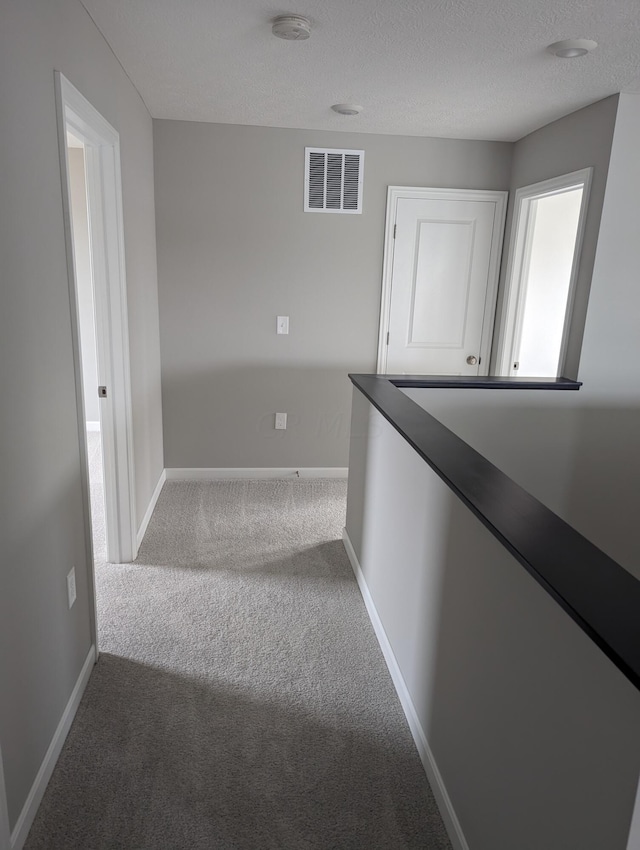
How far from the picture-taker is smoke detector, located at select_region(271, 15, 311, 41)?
221 centimetres

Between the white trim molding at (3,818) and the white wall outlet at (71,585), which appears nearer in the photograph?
the white trim molding at (3,818)

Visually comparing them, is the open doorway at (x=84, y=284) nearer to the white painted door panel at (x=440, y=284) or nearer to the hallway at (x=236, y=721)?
the hallway at (x=236, y=721)

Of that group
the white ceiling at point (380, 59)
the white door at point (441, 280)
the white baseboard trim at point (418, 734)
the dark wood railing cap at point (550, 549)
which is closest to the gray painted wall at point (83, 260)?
the white ceiling at point (380, 59)

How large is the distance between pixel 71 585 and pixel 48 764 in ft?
1.78

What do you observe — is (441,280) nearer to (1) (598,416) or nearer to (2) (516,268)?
(2) (516,268)

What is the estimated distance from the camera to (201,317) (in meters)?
4.23

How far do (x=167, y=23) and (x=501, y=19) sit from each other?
1267mm

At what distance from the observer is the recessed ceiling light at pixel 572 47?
7.70 ft

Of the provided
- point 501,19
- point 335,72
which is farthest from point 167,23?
point 501,19

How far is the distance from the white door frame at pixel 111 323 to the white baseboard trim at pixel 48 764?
34 cm

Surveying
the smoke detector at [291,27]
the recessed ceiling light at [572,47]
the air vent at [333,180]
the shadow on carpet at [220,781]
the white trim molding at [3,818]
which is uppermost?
the recessed ceiling light at [572,47]

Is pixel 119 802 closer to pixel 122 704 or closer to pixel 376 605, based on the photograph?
pixel 122 704

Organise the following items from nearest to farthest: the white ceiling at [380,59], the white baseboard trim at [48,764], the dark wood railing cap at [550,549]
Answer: the dark wood railing cap at [550,549]
the white baseboard trim at [48,764]
the white ceiling at [380,59]

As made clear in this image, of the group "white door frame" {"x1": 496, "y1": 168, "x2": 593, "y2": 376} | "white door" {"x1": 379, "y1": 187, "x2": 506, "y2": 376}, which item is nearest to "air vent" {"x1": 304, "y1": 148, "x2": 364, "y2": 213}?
"white door" {"x1": 379, "y1": 187, "x2": 506, "y2": 376}
